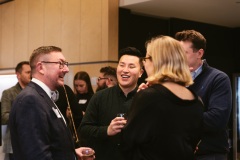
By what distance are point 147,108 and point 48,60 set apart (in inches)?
29.9

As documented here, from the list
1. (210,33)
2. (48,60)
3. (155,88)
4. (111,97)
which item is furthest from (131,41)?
(155,88)

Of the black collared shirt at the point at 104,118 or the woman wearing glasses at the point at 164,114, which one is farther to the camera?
the black collared shirt at the point at 104,118

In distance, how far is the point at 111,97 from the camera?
2752 mm

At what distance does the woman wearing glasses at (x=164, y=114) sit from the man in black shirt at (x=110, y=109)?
69 centimetres

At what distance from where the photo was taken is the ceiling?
18.8 ft

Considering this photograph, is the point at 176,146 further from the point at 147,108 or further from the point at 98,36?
the point at 98,36

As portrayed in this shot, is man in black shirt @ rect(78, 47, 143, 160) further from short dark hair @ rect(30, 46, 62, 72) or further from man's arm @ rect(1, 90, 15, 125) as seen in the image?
man's arm @ rect(1, 90, 15, 125)

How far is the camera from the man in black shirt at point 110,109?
103 inches

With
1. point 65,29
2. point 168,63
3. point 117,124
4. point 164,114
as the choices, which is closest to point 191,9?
point 65,29

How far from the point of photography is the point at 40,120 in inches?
77.2

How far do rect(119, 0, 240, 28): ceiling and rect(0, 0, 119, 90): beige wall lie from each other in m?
0.47

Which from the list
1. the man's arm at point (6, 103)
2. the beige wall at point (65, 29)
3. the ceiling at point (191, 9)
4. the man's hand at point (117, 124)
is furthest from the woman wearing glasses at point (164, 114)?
the beige wall at point (65, 29)

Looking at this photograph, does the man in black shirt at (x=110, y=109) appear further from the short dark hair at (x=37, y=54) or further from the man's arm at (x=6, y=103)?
the man's arm at (x=6, y=103)

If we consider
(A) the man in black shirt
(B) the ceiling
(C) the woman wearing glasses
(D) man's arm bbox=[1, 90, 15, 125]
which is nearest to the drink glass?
(A) the man in black shirt
